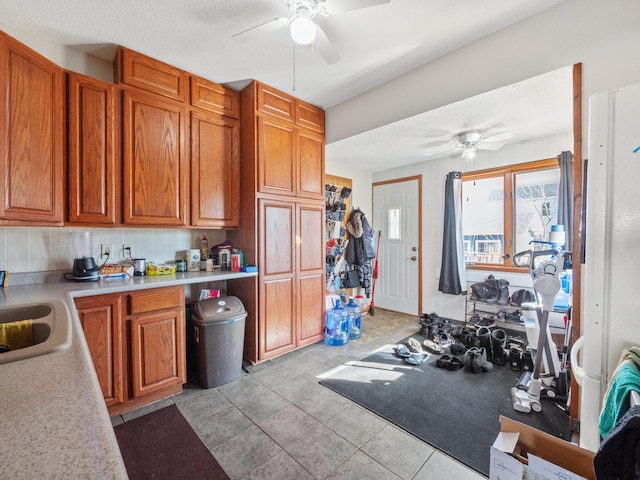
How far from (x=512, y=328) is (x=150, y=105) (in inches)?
176

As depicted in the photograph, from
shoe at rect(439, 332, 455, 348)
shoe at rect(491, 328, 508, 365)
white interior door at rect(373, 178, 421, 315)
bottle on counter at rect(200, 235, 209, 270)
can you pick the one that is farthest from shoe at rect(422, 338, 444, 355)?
bottle on counter at rect(200, 235, 209, 270)

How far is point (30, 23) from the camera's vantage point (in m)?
1.87

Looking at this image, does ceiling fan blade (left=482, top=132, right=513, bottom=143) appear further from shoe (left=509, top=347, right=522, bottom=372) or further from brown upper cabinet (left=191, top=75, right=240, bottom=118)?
brown upper cabinet (left=191, top=75, right=240, bottom=118)

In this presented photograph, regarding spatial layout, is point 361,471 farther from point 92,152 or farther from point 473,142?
point 473,142

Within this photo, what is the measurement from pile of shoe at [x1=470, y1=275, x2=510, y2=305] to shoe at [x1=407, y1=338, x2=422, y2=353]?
1053mm

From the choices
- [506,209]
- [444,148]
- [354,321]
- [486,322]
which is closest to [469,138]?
[444,148]

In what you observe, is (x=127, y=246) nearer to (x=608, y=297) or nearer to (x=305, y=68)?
(x=305, y=68)

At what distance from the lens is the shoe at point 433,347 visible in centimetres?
300

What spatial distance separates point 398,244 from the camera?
4.49 meters

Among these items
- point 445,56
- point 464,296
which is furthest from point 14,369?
point 464,296

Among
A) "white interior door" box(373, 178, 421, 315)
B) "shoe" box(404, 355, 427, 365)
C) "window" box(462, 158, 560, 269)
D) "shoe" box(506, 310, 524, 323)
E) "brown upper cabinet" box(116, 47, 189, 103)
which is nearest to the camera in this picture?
"brown upper cabinet" box(116, 47, 189, 103)

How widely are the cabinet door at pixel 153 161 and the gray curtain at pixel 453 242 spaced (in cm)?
320

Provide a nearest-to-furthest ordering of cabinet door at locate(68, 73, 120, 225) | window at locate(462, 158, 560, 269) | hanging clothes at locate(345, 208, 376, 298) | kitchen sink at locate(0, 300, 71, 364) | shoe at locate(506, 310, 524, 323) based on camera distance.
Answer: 1. kitchen sink at locate(0, 300, 71, 364)
2. cabinet door at locate(68, 73, 120, 225)
3. shoe at locate(506, 310, 524, 323)
4. window at locate(462, 158, 560, 269)
5. hanging clothes at locate(345, 208, 376, 298)

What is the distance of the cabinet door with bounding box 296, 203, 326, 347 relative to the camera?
2992 mm
